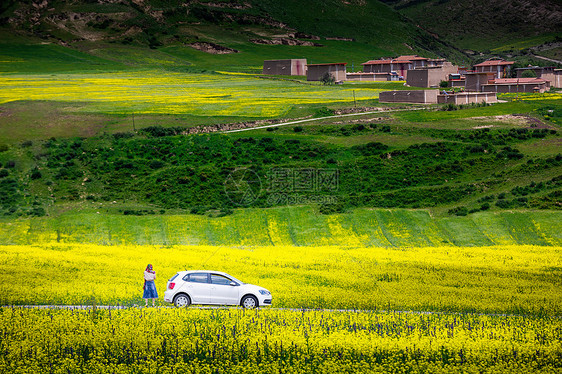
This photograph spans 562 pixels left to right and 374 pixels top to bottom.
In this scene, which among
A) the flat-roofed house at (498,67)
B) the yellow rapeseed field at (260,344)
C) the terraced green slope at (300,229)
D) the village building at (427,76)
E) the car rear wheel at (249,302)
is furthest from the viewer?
the flat-roofed house at (498,67)

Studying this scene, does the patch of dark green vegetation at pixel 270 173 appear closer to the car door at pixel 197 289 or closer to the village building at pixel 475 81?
the car door at pixel 197 289

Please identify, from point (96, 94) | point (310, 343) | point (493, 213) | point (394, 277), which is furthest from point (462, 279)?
point (96, 94)

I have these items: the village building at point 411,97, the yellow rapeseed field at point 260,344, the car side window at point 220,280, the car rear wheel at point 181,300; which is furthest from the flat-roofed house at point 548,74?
the car rear wheel at point 181,300

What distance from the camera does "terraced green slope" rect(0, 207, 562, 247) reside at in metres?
54.9

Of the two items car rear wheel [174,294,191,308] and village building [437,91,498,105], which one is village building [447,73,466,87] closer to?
village building [437,91,498,105]

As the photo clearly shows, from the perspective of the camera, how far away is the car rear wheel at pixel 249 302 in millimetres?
28781

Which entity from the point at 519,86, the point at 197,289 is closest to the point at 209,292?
the point at 197,289

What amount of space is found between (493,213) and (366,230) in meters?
12.5

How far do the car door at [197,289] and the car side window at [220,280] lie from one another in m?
0.30

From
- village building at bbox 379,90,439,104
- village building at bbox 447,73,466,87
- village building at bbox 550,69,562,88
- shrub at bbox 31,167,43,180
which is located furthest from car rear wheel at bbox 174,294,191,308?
village building at bbox 550,69,562,88

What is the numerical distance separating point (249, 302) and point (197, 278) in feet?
8.40

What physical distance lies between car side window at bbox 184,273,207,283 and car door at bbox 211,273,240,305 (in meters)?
0.42

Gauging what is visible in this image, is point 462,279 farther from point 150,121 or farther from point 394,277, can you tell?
point 150,121

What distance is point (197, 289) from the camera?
94.1 ft
